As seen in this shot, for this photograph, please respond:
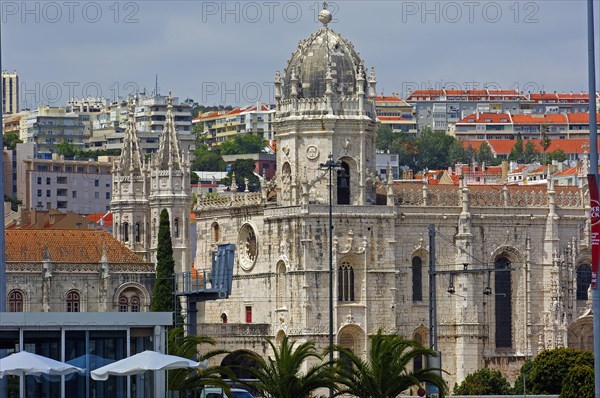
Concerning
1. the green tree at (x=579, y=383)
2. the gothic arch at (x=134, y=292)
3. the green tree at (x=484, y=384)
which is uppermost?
the gothic arch at (x=134, y=292)

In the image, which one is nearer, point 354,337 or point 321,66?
point 354,337

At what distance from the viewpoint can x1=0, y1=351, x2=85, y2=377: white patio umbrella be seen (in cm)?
6091

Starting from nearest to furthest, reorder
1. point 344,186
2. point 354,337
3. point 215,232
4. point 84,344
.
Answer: point 84,344 → point 354,337 → point 344,186 → point 215,232

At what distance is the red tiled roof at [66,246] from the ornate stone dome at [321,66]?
11862 millimetres

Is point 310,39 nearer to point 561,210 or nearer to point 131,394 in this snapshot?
point 561,210

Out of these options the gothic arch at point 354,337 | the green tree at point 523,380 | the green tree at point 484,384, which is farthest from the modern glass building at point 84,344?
the gothic arch at point 354,337

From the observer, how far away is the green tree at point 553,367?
97.1 metres

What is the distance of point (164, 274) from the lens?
104375 millimetres

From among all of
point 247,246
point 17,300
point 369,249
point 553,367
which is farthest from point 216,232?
point 553,367

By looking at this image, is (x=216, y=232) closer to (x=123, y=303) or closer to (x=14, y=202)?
(x=123, y=303)

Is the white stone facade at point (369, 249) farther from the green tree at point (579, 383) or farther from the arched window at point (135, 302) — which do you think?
the green tree at point (579, 383)

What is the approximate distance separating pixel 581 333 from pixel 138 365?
5625 cm

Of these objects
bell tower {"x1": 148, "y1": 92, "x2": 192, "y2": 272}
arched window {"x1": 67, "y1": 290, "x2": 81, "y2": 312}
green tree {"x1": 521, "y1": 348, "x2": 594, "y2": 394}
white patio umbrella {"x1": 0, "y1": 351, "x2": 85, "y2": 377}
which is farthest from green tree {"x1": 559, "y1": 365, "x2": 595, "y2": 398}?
bell tower {"x1": 148, "y1": 92, "x2": 192, "y2": 272}

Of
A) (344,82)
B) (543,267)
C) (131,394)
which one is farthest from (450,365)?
(131,394)
